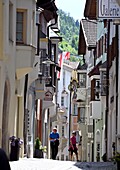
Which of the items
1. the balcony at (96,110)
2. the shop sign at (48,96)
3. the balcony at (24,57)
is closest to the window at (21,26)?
the balcony at (24,57)

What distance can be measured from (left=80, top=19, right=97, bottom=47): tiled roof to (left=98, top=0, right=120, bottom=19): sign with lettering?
3740cm

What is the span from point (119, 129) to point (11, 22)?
7.95m

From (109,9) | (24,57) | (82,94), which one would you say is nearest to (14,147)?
(24,57)

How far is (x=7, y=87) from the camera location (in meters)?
25.8

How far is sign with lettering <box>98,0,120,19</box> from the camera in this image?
60.3ft

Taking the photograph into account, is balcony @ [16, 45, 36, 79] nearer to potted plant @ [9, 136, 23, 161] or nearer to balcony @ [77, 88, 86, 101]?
potted plant @ [9, 136, 23, 161]

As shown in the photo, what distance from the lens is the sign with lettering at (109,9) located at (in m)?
18.4

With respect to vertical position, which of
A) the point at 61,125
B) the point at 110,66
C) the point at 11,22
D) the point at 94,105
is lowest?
the point at 61,125

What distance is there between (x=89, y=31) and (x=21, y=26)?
32.3 metres

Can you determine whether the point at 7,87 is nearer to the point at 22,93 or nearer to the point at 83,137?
the point at 22,93

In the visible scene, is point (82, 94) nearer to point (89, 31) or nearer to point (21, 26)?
point (89, 31)

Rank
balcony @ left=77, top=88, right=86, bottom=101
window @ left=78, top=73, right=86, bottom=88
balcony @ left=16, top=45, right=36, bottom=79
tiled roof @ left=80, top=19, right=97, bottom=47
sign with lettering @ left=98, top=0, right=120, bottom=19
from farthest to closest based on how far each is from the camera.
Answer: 1. window @ left=78, top=73, right=86, bottom=88
2. balcony @ left=77, top=88, right=86, bottom=101
3. tiled roof @ left=80, top=19, right=97, bottom=47
4. balcony @ left=16, top=45, right=36, bottom=79
5. sign with lettering @ left=98, top=0, right=120, bottom=19

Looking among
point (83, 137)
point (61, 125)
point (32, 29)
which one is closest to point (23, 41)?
point (32, 29)

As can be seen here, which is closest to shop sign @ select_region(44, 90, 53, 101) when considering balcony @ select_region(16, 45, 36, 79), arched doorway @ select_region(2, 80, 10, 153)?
balcony @ select_region(16, 45, 36, 79)
